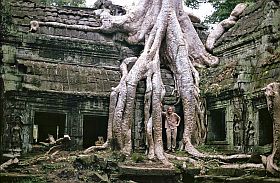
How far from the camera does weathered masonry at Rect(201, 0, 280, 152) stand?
11.3m

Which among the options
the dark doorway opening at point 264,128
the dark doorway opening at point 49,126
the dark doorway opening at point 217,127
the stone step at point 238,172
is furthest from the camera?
the dark doorway opening at point 49,126

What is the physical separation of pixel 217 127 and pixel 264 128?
2577mm

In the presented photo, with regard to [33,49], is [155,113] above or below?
below

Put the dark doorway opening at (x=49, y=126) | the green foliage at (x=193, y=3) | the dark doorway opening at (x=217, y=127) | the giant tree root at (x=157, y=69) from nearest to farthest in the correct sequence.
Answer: the giant tree root at (x=157, y=69), the dark doorway opening at (x=217, y=127), the dark doorway opening at (x=49, y=126), the green foliage at (x=193, y=3)

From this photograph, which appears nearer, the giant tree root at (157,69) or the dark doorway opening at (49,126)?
the giant tree root at (157,69)

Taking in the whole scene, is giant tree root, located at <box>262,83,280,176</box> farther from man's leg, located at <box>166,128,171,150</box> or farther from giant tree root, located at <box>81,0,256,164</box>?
man's leg, located at <box>166,128,171,150</box>

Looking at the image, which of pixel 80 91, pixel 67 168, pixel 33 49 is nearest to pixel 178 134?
pixel 80 91

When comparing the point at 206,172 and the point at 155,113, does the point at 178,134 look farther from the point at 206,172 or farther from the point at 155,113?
the point at 206,172

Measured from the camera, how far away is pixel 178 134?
13.3m

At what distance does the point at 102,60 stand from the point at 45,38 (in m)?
1.90

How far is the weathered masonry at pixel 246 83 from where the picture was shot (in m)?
11.3

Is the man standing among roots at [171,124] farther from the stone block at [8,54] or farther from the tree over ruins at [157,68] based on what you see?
the stone block at [8,54]

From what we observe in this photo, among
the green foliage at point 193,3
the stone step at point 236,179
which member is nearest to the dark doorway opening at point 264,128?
the stone step at point 236,179

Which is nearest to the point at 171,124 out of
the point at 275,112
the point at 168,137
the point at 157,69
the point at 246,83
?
the point at 168,137
